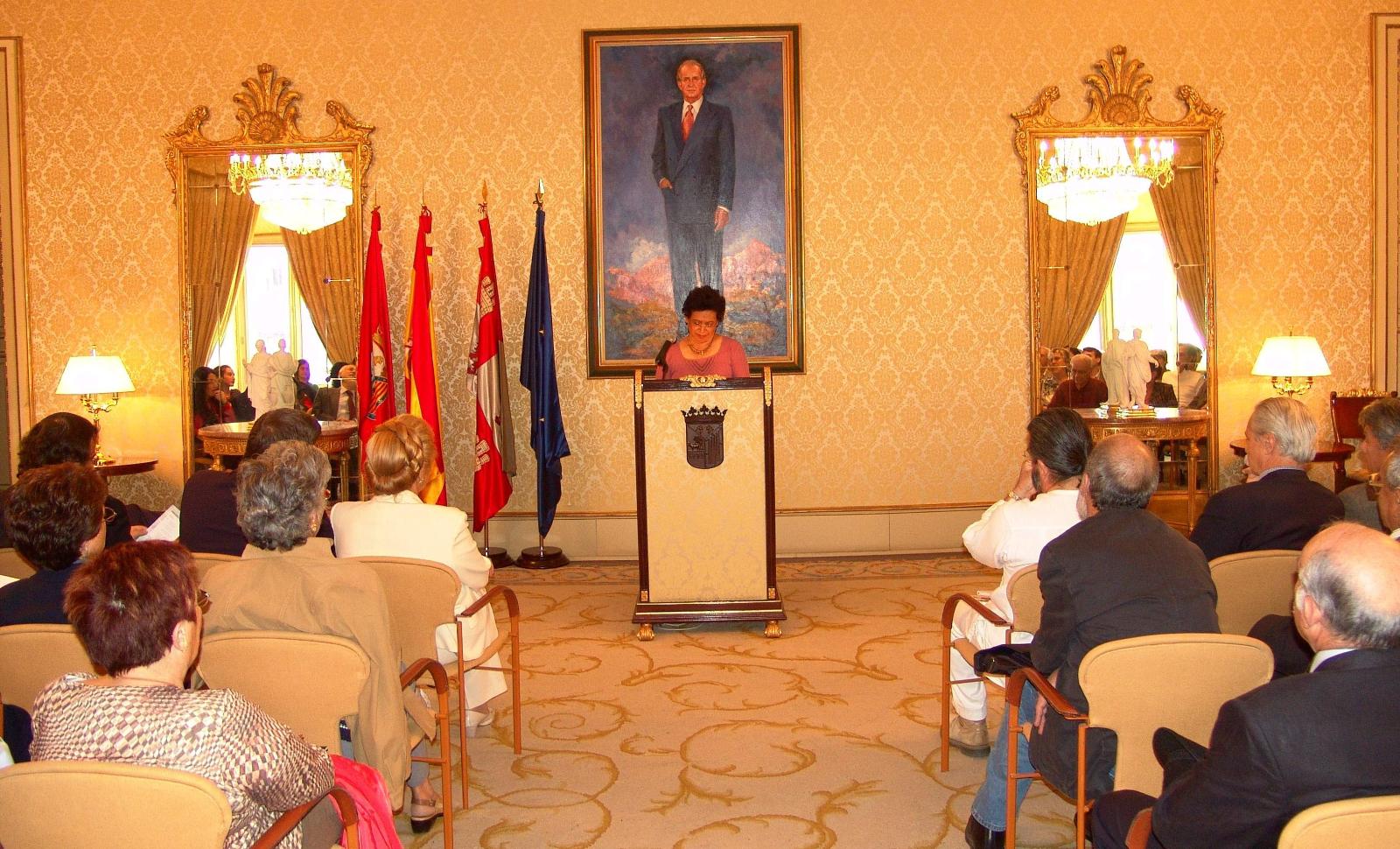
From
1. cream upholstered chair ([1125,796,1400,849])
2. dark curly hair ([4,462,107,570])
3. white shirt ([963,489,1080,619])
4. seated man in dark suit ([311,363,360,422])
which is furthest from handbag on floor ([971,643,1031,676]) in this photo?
seated man in dark suit ([311,363,360,422])

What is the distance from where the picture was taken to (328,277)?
783 centimetres

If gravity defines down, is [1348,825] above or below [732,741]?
above

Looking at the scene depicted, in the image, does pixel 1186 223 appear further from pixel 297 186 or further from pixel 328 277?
pixel 297 186

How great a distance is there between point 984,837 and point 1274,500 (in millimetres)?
1477

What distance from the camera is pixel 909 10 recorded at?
25.3ft

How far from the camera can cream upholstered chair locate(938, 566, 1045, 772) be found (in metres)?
3.50

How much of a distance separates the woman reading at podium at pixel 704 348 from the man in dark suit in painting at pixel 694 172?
1036 millimetres

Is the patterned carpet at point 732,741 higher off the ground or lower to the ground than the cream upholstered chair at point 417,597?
lower

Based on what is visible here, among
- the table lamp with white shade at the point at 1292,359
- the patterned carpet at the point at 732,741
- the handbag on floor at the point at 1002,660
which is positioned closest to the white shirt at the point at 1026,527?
the handbag on floor at the point at 1002,660

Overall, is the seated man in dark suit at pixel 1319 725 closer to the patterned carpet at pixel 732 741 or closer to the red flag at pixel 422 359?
the patterned carpet at pixel 732 741

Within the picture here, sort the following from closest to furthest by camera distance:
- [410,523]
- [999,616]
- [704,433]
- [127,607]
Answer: [127,607] < [999,616] < [410,523] < [704,433]

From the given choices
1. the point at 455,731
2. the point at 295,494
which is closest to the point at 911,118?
the point at 455,731

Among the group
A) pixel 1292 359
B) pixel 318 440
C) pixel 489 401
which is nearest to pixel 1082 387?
pixel 1292 359

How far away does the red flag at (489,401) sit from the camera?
734cm
